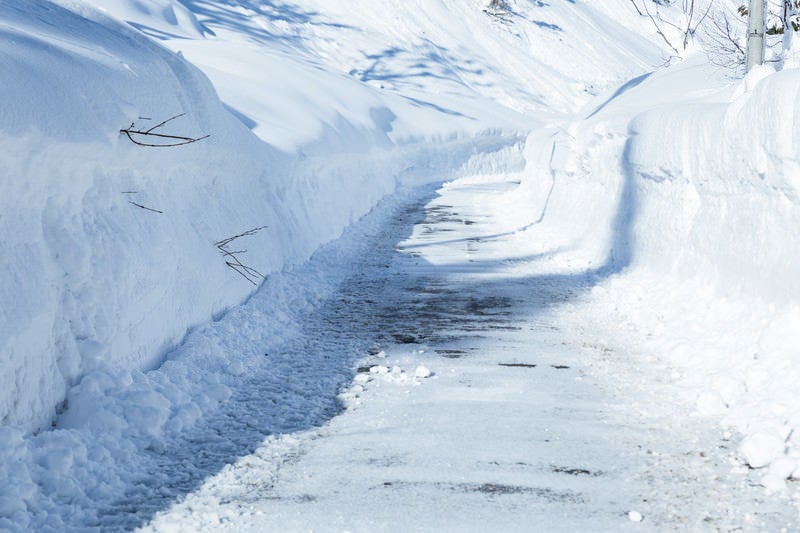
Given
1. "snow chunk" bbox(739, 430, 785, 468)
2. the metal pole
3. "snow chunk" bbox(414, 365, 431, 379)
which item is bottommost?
"snow chunk" bbox(414, 365, 431, 379)

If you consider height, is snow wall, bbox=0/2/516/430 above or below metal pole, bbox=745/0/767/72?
below

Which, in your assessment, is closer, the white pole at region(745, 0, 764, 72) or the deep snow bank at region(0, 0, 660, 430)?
the deep snow bank at region(0, 0, 660, 430)

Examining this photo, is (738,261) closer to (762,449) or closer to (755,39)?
(762,449)

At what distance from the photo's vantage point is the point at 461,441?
474cm

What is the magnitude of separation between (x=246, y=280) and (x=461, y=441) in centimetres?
434

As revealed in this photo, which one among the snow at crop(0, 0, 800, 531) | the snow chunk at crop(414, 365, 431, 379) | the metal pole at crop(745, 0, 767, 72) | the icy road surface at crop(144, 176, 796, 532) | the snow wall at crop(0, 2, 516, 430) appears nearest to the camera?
the icy road surface at crop(144, 176, 796, 532)

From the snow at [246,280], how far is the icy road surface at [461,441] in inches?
2.1

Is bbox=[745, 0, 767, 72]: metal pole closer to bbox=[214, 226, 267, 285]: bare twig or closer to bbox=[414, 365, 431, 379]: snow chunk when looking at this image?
bbox=[214, 226, 267, 285]: bare twig

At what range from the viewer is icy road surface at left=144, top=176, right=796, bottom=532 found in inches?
149

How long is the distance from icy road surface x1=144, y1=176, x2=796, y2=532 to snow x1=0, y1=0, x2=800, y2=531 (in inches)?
2.1

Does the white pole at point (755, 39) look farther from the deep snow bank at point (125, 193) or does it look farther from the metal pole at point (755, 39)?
the deep snow bank at point (125, 193)

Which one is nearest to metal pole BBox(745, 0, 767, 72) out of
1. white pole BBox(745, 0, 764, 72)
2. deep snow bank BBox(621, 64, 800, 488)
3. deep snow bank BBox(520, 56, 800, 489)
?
white pole BBox(745, 0, 764, 72)

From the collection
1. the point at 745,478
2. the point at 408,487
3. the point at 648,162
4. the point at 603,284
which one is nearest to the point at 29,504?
the point at 408,487

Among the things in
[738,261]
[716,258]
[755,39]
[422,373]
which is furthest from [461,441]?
[755,39]
